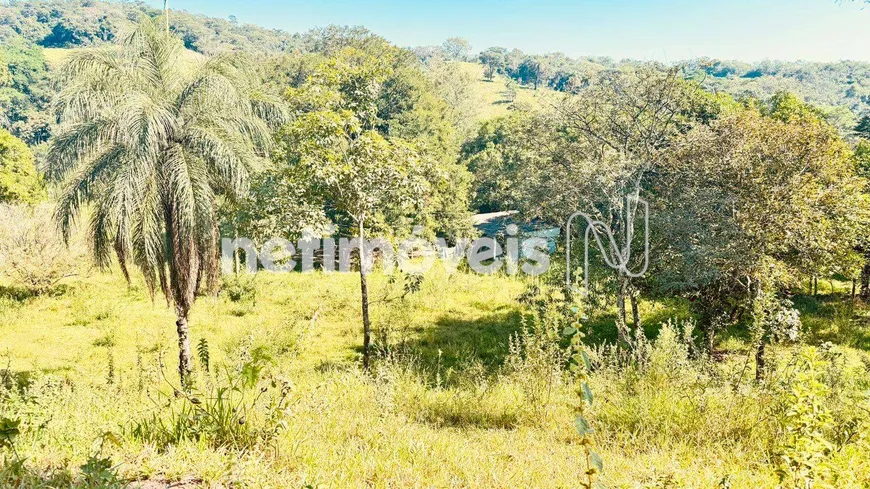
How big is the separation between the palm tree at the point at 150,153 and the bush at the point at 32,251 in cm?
930

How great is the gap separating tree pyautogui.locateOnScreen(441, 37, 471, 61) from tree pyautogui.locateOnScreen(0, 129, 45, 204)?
127 m

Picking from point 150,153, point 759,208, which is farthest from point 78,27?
point 759,208

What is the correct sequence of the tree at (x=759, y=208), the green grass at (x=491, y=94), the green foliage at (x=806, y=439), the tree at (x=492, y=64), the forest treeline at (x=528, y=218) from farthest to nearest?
the tree at (x=492, y=64), the green grass at (x=491, y=94), the tree at (x=759, y=208), the forest treeline at (x=528, y=218), the green foliage at (x=806, y=439)

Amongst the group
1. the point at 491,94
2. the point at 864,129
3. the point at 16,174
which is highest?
the point at 491,94

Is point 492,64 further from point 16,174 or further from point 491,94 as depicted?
point 16,174

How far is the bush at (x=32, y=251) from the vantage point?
1473cm

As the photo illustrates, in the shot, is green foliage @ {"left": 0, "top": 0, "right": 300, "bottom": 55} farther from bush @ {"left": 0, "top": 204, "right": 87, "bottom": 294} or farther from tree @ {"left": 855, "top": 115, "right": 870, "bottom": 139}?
tree @ {"left": 855, "top": 115, "right": 870, "bottom": 139}

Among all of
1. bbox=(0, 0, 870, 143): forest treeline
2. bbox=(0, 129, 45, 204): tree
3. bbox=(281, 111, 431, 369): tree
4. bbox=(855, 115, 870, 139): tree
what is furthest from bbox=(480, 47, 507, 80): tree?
bbox=(281, 111, 431, 369): tree

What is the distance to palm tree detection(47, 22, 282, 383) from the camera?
691cm

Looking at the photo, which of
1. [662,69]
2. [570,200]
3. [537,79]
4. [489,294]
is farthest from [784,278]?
[537,79]

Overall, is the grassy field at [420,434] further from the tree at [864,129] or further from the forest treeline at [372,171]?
the tree at [864,129]

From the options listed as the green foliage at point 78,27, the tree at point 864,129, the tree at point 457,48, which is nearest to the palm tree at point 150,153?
the tree at point 864,129

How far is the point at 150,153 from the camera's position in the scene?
6973 millimetres

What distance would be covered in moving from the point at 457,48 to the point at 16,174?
132m
